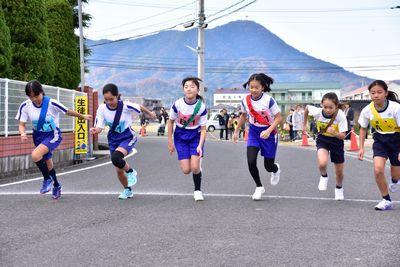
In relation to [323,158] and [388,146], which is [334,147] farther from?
[388,146]

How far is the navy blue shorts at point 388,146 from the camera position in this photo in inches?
269

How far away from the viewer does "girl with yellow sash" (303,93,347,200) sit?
7.48 m

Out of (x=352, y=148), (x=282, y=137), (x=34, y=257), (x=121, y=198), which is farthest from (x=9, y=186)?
(x=282, y=137)

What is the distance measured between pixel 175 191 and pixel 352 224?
3.38 metres

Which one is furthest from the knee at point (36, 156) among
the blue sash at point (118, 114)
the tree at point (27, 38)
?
the tree at point (27, 38)

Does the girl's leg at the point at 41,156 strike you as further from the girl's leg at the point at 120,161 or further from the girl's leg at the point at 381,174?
the girl's leg at the point at 381,174

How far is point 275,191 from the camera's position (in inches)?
335

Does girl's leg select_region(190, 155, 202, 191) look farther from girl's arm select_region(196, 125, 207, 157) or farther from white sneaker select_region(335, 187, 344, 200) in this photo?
white sneaker select_region(335, 187, 344, 200)

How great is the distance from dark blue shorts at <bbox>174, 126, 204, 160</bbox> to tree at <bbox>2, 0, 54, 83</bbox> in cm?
865

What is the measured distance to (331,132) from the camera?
294 inches

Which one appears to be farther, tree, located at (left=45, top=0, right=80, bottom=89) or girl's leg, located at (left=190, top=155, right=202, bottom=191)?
tree, located at (left=45, top=0, right=80, bottom=89)

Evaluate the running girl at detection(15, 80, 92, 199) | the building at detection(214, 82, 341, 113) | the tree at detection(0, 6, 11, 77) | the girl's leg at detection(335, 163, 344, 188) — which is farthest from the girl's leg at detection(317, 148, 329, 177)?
the building at detection(214, 82, 341, 113)

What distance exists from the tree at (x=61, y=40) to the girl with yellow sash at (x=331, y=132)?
14.1 m

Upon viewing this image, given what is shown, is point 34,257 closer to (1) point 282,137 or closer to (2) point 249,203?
(2) point 249,203
